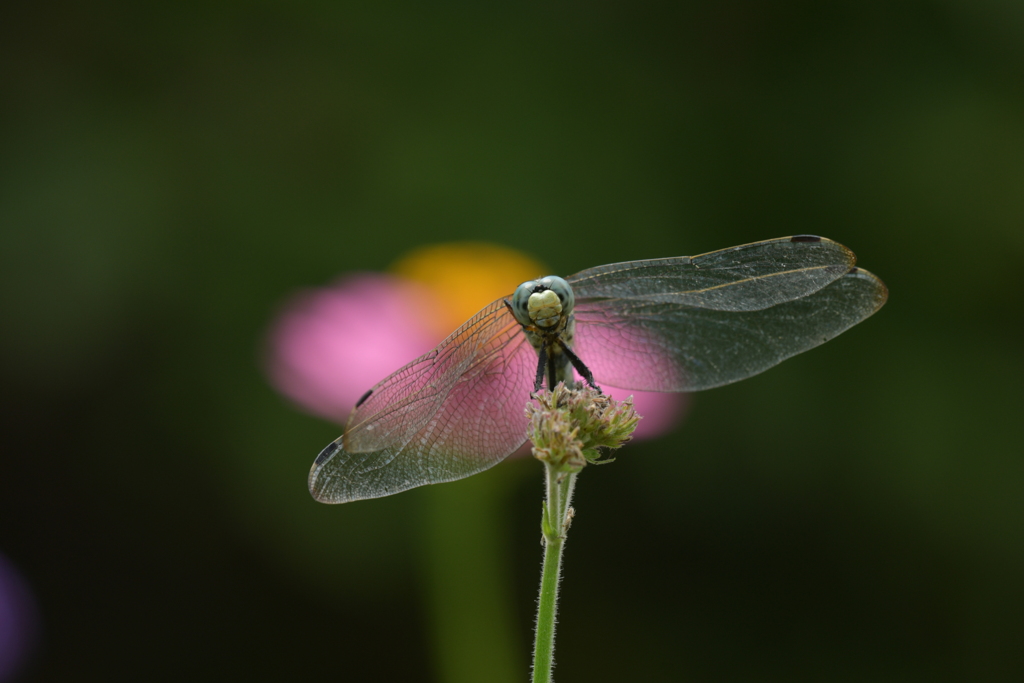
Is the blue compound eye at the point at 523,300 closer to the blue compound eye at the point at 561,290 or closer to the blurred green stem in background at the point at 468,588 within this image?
the blue compound eye at the point at 561,290

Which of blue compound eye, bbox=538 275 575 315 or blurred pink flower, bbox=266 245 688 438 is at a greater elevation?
blurred pink flower, bbox=266 245 688 438

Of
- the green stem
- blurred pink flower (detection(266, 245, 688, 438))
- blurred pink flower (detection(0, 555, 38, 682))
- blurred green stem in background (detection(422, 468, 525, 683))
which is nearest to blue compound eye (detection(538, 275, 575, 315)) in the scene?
the green stem

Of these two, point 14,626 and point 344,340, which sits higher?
point 344,340

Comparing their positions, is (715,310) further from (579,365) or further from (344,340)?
(344,340)

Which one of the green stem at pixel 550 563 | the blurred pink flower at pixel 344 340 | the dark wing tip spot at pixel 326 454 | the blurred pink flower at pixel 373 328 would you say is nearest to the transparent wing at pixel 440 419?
the dark wing tip spot at pixel 326 454

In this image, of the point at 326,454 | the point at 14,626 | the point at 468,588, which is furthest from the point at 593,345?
the point at 14,626

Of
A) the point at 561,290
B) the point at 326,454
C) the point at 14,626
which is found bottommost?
the point at 14,626

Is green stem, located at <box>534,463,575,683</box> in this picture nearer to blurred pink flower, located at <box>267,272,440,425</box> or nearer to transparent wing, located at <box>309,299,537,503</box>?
transparent wing, located at <box>309,299,537,503</box>

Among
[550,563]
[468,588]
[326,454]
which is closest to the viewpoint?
[550,563]
